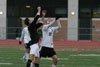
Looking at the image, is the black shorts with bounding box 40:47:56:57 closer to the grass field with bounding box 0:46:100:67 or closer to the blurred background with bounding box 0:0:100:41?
the grass field with bounding box 0:46:100:67

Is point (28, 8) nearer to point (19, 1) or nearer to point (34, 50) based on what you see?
point (19, 1)

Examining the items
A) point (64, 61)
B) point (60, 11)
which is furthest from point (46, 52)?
point (60, 11)

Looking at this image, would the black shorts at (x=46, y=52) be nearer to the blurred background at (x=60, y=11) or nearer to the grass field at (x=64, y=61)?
the grass field at (x=64, y=61)

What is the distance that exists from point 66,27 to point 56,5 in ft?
10.1

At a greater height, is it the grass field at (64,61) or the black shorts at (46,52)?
the black shorts at (46,52)

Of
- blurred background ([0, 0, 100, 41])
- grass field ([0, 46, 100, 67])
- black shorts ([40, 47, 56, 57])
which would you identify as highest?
blurred background ([0, 0, 100, 41])

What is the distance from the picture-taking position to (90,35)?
36.5 meters

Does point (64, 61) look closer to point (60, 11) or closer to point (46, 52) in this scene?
point (46, 52)

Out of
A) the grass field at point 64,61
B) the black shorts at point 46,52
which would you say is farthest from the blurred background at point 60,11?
the black shorts at point 46,52

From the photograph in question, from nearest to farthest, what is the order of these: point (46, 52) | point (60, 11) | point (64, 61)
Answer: point (46, 52), point (64, 61), point (60, 11)

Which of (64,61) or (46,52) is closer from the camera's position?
(46,52)

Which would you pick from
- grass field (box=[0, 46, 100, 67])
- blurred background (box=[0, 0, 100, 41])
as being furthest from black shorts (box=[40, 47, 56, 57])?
blurred background (box=[0, 0, 100, 41])

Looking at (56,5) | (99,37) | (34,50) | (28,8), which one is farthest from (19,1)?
(34,50)

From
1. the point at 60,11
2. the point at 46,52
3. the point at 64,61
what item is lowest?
the point at 64,61
